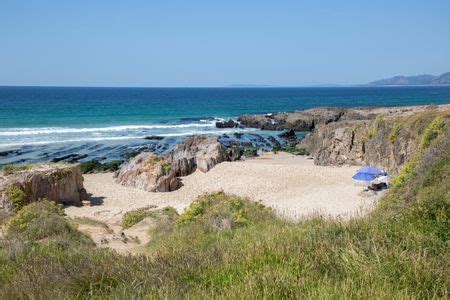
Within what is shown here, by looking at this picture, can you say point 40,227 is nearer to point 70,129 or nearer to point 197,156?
point 197,156

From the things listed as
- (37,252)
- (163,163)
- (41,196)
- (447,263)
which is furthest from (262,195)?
(447,263)

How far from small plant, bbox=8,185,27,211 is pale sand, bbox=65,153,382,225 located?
6.13 feet

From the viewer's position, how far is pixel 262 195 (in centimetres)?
2261

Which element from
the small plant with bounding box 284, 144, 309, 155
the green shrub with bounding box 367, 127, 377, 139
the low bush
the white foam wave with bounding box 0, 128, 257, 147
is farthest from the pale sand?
the white foam wave with bounding box 0, 128, 257, 147

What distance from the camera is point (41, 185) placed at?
19906 millimetres

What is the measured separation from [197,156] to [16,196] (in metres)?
11.9

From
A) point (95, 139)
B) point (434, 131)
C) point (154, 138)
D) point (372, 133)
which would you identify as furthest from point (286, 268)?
point (154, 138)

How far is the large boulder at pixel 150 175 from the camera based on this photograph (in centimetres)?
2412

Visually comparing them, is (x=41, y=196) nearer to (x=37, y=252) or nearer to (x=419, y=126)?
(x=37, y=252)

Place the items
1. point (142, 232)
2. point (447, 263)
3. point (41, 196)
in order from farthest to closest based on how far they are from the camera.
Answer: point (41, 196)
point (142, 232)
point (447, 263)

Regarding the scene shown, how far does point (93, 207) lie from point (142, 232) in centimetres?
819

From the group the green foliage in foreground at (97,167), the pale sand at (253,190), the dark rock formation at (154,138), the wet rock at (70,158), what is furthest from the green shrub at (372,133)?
the dark rock formation at (154,138)

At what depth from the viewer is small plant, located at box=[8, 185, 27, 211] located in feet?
60.8

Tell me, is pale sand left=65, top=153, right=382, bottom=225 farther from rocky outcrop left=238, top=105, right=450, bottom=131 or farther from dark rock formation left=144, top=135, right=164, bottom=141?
rocky outcrop left=238, top=105, right=450, bottom=131
